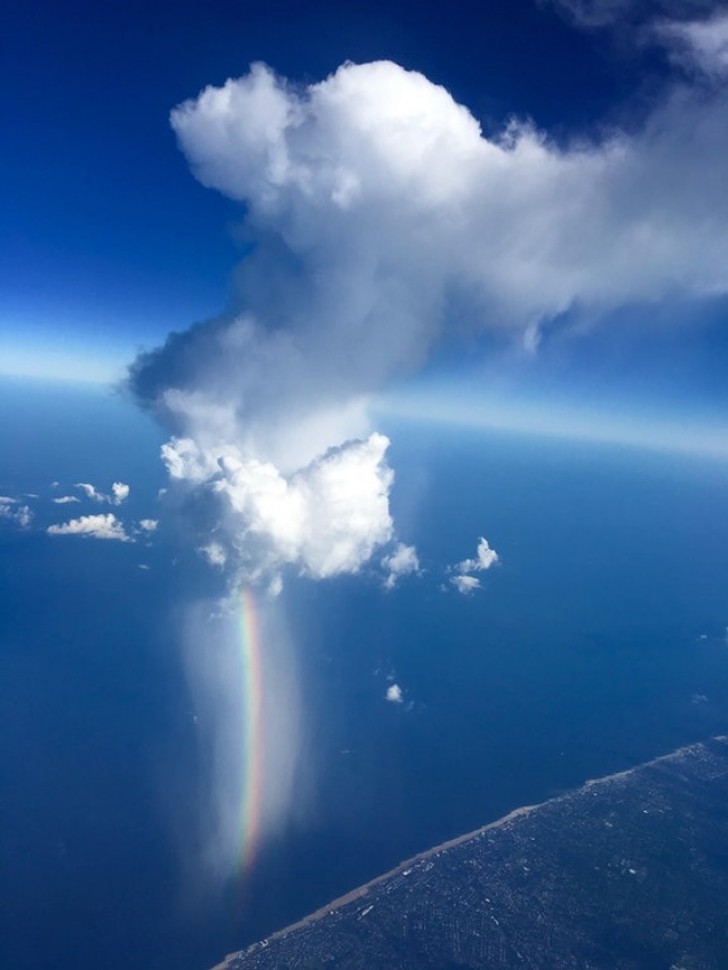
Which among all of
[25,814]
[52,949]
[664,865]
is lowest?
[664,865]

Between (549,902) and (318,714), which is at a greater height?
(318,714)

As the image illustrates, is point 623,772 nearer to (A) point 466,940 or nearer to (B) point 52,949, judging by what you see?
(A) point 466,940

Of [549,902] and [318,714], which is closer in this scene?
[549,902]

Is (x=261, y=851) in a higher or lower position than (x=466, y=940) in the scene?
→ higher

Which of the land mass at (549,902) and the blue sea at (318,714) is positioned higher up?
the blue sea at (318,714)

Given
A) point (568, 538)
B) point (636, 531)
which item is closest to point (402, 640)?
point (568, 538)
